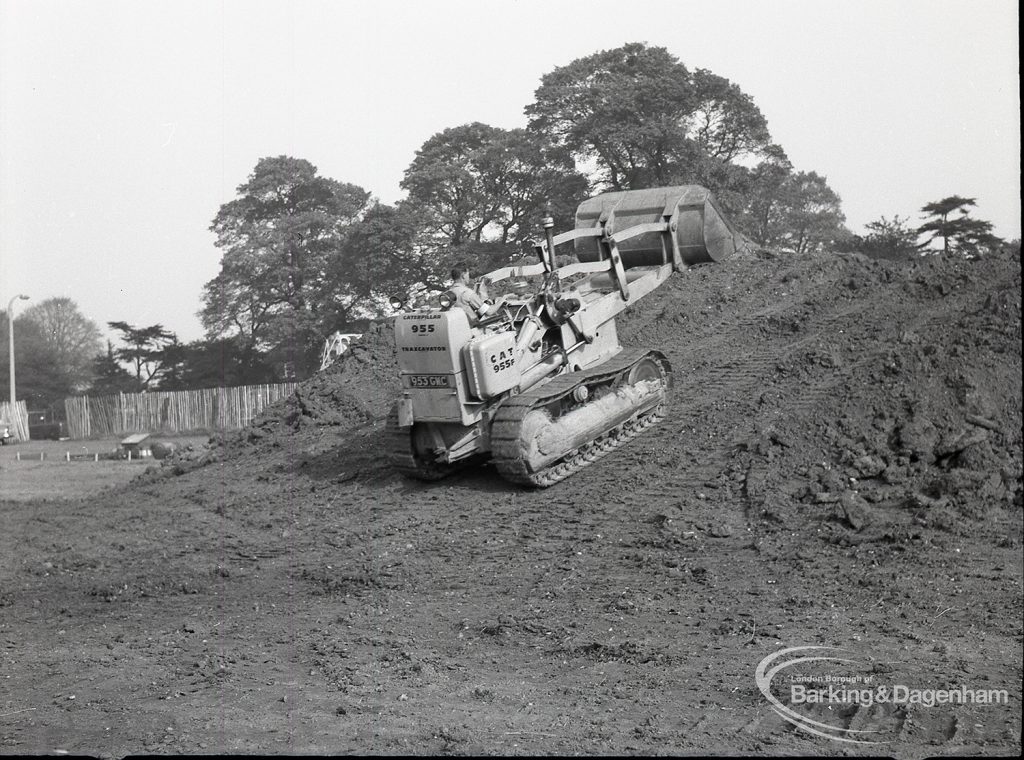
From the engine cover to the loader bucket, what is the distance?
5.09 metres

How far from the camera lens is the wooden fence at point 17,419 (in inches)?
1344

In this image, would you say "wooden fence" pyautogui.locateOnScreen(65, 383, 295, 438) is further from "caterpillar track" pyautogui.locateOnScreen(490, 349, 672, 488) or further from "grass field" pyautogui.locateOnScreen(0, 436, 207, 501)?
"caterpillar track" pyautogui.locateOnScreen(490, 349, 672, 488)

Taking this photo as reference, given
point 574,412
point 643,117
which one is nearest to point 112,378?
point 643,117

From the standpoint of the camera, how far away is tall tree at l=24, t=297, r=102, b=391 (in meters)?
49.3

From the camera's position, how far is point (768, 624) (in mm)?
7617

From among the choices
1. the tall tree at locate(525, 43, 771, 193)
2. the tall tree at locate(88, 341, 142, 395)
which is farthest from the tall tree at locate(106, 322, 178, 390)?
the tall tree at locate(525, 43, 771, 193)

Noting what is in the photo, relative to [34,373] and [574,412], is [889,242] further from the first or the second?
[34,373]

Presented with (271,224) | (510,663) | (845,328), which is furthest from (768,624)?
(271,224)

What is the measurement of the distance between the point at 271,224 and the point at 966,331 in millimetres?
29322

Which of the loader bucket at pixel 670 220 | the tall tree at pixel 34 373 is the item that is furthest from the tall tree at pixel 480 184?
the tall tree at pixel 34 373

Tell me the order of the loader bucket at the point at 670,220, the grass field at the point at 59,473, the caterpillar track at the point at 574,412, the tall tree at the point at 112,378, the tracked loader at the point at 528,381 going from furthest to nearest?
1. the tall tree at the point at 112,378
2. the grass field at the point at 59,473
3. the loader bucket at the point at 670,220
4. the tracked loader at the point at 528,381
5. the caterpillar track at the point at 574,412

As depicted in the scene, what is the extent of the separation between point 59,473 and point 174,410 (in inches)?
420

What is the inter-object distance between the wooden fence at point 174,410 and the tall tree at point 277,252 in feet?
13.8

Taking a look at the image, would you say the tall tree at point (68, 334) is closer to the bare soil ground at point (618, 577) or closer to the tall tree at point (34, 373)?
the tall tree at point (34, 373)
